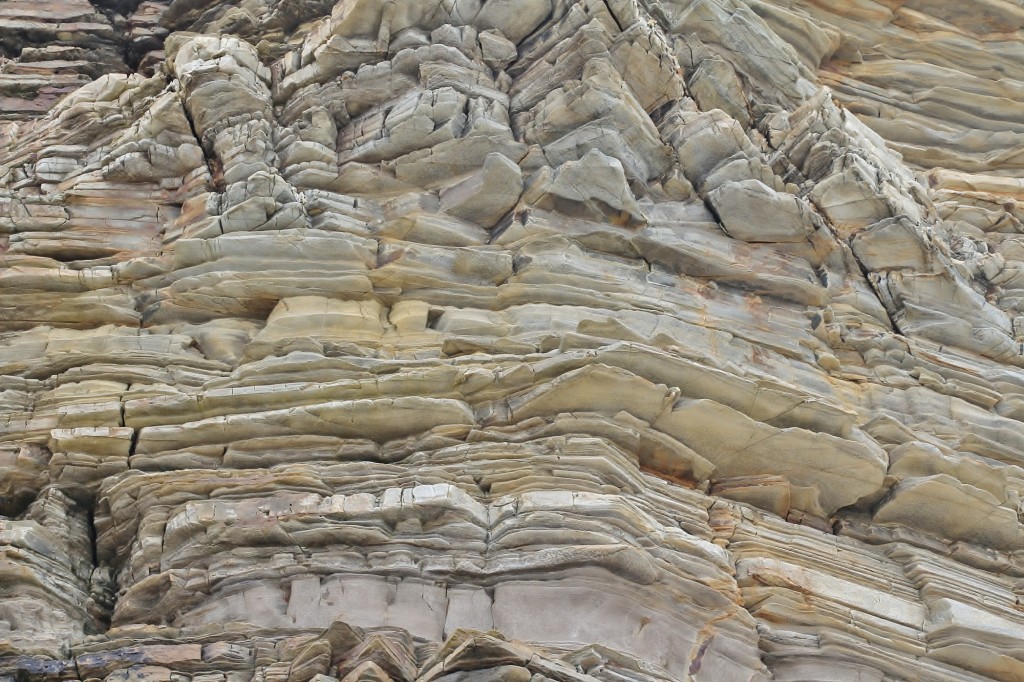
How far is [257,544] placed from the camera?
1689cm

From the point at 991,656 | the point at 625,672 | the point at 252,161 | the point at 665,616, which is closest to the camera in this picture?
the point at 625,672

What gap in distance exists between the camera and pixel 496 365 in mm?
19453

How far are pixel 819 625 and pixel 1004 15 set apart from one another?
22338mm

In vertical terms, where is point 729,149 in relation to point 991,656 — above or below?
above

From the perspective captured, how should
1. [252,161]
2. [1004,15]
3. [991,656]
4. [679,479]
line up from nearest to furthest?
[991,656], [679,479], [252,161], [1004,15]

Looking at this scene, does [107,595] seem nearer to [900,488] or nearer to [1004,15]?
[900,488]

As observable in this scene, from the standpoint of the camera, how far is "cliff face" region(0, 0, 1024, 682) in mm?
16469

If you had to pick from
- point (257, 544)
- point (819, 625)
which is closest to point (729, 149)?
point (819, 625)

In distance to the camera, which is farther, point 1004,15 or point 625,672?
point 1004,15

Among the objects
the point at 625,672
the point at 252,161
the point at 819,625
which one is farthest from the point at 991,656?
the point at 252,161

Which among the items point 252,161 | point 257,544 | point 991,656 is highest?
point 252,161

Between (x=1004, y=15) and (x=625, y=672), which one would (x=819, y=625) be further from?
(x=1004, y=15)

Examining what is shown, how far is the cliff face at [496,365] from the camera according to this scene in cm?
1647

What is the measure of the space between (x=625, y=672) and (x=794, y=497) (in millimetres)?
5557
